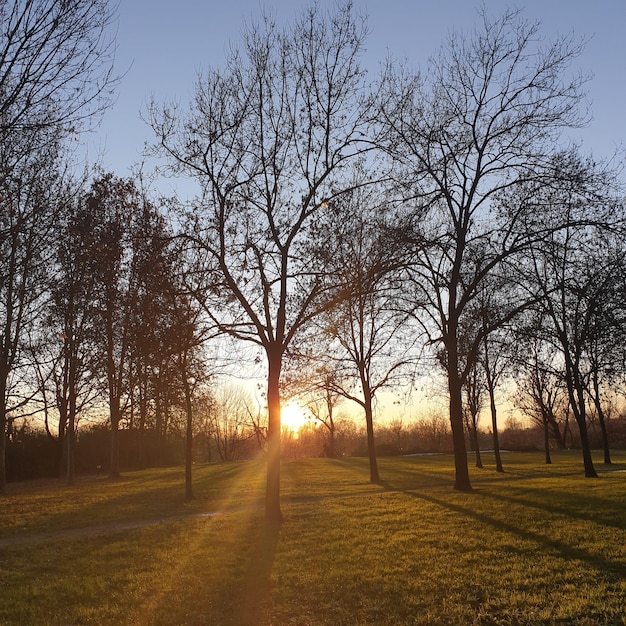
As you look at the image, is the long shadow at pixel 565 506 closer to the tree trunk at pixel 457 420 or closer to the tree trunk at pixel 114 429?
the tree trunk at pixel 457 420

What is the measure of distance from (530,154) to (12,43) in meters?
14.5

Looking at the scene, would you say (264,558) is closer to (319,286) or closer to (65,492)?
(319,286)

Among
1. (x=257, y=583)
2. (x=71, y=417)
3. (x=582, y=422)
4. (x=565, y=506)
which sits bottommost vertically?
(x=565, y=506)

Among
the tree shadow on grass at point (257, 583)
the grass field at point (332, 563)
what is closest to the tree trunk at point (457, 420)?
the grass field at point (332, 563)

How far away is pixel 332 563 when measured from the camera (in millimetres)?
8398

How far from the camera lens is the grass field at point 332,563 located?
6.18m

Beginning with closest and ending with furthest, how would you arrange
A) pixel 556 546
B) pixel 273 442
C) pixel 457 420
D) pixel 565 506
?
pixel 556 546, pixel 565 506, pixel 273 442, pixel 457 420

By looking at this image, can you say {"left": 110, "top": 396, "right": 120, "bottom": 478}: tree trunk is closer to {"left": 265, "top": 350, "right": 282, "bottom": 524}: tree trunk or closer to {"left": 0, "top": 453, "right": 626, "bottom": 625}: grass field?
{"left": 0, "top": 453, "right": 626, "bottom": 625}: grass field

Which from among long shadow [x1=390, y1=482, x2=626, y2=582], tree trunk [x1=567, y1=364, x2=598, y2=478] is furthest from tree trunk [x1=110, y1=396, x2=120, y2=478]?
tree trunk [x1=567, y1=364, x2=598, y2=478]

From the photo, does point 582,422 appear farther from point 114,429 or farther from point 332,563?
point 114,429

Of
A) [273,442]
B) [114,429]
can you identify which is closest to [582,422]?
[273,442]

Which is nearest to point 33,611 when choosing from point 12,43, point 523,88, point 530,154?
point 12,43

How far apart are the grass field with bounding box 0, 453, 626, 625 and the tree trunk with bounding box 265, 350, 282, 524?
47 cm

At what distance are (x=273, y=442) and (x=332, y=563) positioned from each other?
493cm
